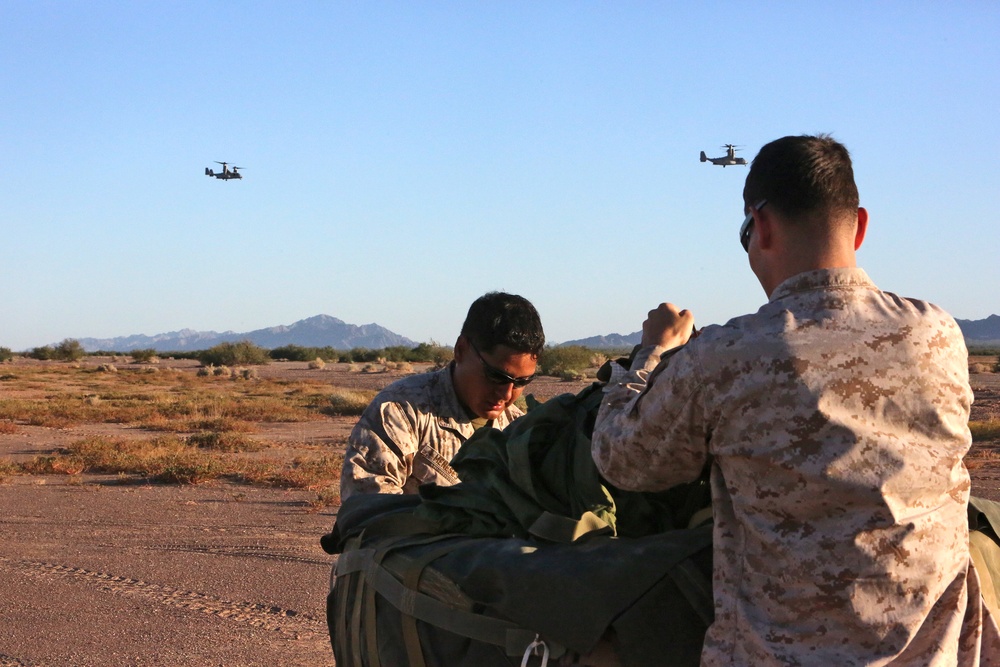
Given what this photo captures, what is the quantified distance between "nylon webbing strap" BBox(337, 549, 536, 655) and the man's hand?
795 mm

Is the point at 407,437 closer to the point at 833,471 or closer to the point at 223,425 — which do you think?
the point at 833,471

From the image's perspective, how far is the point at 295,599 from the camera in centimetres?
786

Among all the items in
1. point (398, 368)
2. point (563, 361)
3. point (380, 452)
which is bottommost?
point (398, 368)

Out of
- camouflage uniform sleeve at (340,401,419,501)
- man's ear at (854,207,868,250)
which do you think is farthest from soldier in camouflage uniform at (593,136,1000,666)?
camouflage uniform sleeve at (340,401,419,501)

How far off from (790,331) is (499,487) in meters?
0.97

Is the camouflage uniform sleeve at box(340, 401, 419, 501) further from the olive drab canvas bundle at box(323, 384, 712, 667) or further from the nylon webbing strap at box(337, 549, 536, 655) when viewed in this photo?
the nylon webbing strap at box(337, 549, 536, 655)

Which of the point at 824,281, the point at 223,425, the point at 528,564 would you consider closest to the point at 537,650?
the point at 528,564

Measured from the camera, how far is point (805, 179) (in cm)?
241

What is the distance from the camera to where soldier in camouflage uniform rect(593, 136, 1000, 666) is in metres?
2.20

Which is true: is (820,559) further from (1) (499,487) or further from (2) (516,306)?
(2) (516,306)

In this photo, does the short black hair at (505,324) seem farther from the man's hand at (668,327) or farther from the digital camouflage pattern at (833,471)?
the digital camouflage pattern at (833,471)

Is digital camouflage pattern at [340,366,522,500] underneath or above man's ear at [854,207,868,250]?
underneath

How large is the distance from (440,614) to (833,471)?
107cm

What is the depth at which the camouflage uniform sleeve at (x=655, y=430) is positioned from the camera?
2.33 m
